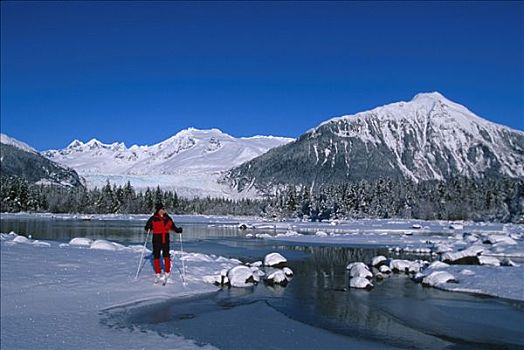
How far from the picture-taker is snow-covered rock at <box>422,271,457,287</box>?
2236 cm

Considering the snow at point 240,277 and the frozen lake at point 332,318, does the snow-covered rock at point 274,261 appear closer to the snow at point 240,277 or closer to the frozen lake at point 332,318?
the frozen lake at point 332,318

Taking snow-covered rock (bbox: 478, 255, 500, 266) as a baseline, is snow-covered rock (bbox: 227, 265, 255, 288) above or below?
above

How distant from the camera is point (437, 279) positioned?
2252cm

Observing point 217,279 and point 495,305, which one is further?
point 217,279

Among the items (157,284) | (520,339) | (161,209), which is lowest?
(520,339)

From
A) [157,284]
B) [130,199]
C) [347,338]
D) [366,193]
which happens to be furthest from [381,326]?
[130,199]

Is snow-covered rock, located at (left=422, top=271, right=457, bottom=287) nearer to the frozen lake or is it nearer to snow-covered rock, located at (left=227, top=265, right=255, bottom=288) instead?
the frozen lake

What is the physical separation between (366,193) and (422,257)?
87.0 m

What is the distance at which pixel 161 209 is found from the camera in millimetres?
17125

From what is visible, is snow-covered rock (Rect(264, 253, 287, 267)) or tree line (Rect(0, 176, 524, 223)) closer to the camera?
snow-covered rock (Rect(264, 253, 287, 267))

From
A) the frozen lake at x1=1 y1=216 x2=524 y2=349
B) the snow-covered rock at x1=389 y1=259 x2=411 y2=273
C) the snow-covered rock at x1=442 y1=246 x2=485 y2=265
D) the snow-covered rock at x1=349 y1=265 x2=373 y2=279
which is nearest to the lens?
the frozen lake at x1=1 y1=216 x2=524 y2=349

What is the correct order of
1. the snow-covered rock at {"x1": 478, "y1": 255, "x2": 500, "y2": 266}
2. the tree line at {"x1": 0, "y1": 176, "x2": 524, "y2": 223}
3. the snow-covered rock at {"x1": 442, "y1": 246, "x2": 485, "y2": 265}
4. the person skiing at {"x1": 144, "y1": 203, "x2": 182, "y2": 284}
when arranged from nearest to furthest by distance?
the person skiing at {"x1": 144, "y1": 203, "x2": 182, "y2": 284}
the snow-covered rock at {"x1": 478, "y1": 255, "x2": 500, "y2": 266}
the snow-covered rock at {"x1": 442, "y1": 246, "x2": 485, "y2": 265}
the tree line at {"x1": 0, "y1": 176, "x2": 524, "y2": 223}

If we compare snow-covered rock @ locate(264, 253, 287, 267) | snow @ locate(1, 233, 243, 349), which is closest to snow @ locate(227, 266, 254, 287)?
A: snow @ locate(1, 233, 243, 349)

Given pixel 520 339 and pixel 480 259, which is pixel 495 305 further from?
pixel 480 259
